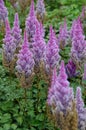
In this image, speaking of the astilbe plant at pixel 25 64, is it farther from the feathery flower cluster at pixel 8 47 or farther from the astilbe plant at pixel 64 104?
the astilbe plant at pixel 64 104

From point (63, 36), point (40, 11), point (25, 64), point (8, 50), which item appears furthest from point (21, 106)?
point (40, 11)

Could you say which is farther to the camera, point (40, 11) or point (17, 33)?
point (40, 11)

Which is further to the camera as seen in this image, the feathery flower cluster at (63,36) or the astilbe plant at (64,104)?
the feathery flower cluster at (63,36)

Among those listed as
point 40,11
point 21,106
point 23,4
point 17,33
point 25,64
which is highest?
point 23,4

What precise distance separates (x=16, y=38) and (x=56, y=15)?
266 centimetres

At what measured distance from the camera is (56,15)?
7.29 metres

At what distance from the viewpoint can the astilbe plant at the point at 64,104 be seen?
11.1 ft

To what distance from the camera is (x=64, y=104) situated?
3.46 meters

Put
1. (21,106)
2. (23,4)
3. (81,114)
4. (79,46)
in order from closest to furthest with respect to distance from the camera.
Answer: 1. (81,114)
2. (21,106)
3. (79,46)
4. (23,4)

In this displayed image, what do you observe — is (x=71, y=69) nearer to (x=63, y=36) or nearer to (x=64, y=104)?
(x=63, y=36)

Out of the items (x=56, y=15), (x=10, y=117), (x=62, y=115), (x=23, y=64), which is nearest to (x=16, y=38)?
(x=23, y=64)

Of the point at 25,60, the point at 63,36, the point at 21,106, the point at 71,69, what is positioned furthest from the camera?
the point at 63,36

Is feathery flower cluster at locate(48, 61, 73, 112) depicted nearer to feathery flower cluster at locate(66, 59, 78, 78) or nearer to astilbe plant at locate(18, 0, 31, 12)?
feathery flower cluster at locate(66, 59, 78, 78)

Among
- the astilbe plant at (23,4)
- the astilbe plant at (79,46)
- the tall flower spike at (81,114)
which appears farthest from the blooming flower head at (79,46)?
the astilbe plant at (23,4)
